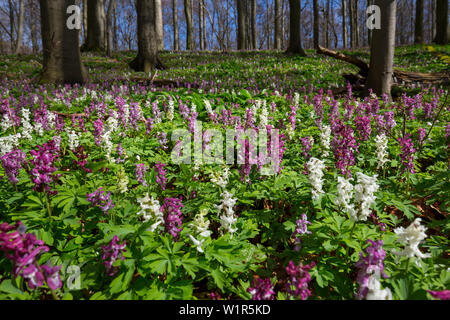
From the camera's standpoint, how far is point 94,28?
23641 millimetres

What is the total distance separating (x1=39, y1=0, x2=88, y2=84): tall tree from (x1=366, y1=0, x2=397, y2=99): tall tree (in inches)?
390

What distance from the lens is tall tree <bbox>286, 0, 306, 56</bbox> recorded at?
1773 cm

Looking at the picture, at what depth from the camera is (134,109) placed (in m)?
5.50

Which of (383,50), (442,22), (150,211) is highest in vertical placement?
(442,22)

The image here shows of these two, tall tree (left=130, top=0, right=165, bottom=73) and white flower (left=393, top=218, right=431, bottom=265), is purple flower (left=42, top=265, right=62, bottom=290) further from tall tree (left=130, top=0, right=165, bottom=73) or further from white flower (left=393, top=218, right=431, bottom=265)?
tall tree (left=130, top=0, right=165, bottom=73)

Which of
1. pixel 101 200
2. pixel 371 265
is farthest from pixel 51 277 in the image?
pixel 371 265

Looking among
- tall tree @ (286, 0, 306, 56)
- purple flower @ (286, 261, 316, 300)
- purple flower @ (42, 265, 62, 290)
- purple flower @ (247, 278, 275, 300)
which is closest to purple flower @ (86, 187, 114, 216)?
purple flower @ (42, 265, 62, 290)

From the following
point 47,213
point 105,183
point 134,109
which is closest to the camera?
point 47,213

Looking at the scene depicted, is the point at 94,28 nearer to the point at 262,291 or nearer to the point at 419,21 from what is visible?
the point at 419,21

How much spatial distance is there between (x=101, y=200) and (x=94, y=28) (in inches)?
1024

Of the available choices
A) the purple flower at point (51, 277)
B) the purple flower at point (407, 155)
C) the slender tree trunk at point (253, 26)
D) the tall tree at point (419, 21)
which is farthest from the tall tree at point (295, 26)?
the purple flower at point (51, 277)
